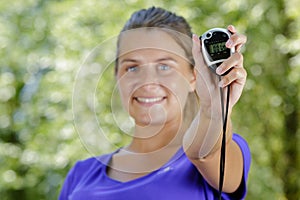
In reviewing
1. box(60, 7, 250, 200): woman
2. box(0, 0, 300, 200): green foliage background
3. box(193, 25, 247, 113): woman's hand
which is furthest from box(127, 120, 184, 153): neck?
box(0, 0, 300, 200): green foliage background

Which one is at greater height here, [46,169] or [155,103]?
[155,103]

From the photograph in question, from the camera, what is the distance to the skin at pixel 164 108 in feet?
3.15

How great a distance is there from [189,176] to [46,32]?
7.82 feet

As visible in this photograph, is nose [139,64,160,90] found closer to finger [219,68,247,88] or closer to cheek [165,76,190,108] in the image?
cheek [165,76,190,108]

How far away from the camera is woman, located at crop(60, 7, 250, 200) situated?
3.35ft

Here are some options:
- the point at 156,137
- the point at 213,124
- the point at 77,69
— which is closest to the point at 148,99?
the point at 156,137

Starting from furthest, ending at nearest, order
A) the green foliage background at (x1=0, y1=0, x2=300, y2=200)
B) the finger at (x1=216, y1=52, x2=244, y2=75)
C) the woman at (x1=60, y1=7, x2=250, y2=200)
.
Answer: the green foliage background at (x1=0, y1=0, x2=300, y2=200) < the woman at (x1=60, y1=7, x2=250, y2=200) < the finger at (x1=216, y1=52, x2=244, y2=75)

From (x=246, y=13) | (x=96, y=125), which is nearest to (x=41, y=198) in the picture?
(x=246, y=13)

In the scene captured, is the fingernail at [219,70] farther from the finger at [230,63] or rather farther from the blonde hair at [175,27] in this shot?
the blonde hair at [175,27]

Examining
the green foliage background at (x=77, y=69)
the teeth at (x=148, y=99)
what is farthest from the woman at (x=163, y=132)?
the green foliage background at (x=77, y=69)

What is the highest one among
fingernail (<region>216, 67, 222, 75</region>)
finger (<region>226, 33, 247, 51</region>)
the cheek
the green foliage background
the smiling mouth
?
finger (<region>226, 33, 247, 51</region>)

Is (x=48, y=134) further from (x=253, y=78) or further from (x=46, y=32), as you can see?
(x=253, y=78)

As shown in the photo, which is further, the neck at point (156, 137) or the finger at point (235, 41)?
the neck at point (156, 137)

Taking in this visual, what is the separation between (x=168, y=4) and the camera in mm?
2668
